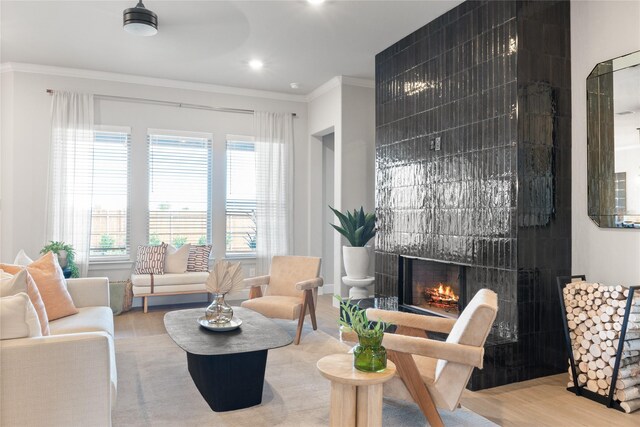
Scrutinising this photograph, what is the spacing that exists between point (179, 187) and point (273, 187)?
4.43 feet

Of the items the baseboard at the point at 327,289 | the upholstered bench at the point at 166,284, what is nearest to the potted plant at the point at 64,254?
the upholstered bench at the point at 166,284

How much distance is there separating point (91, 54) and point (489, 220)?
4.74m

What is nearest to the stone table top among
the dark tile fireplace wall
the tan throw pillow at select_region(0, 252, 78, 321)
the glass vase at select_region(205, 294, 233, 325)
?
the glass vase at select_region(205, 294, 233, 325)

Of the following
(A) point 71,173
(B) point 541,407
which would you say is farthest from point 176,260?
(B) point 541,407

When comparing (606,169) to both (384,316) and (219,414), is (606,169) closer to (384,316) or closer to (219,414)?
(384,316)

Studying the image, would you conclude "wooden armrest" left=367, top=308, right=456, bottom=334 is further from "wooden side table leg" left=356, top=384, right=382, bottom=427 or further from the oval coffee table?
"wooden side table leg" left=356, top=384, right=382, bottom=427

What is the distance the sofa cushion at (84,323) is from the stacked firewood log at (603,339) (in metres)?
3.27

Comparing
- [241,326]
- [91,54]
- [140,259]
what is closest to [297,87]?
[91,54]

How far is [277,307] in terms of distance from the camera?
13.4 ft

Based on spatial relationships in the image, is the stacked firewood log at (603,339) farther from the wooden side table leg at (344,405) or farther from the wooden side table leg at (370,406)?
the wooden side table leg at (344,405)

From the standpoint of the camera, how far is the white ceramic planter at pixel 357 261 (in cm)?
529

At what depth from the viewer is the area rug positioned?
256cm

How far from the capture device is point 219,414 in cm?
267

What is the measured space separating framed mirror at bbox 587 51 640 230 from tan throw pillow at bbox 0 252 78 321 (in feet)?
13.1
